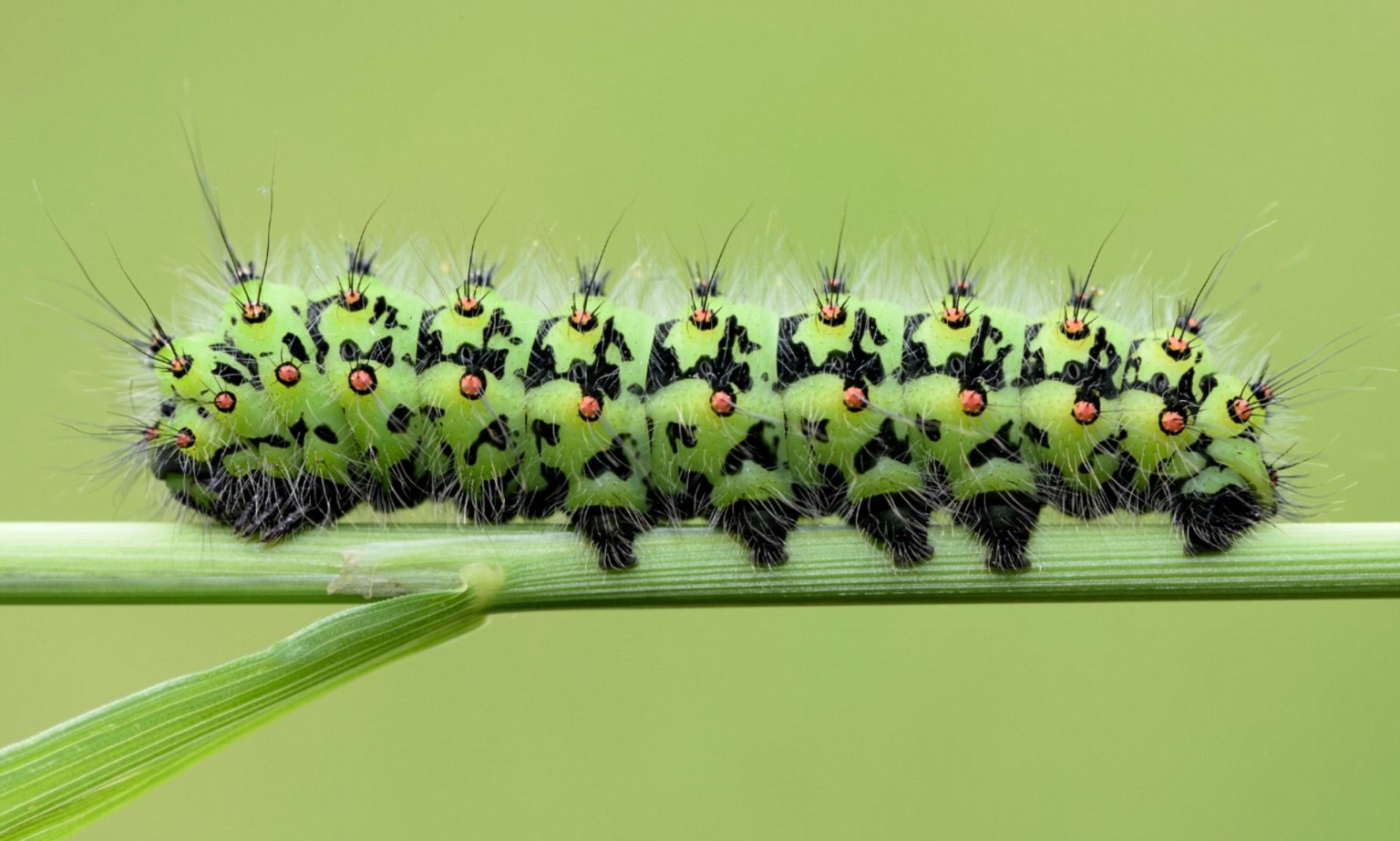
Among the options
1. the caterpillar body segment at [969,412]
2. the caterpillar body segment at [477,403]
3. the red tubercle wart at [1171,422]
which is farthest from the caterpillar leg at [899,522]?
the caterpillar body segment at [477,403]

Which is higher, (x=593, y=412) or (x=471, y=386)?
(x=471, y=386)

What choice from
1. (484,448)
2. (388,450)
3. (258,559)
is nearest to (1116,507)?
(484,448)

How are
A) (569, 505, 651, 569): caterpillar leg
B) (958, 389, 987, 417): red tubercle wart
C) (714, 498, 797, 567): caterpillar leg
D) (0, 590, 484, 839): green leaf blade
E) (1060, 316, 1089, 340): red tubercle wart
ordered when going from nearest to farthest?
(0, 590, 484, 839): green leaf blade
(569, 505, 651, 569): caterpillar leg
(714, 498, 797, 567): caterpillar leg
(958, 389, 987, 417): red tubercle wart
(1060, 316, 1089, 340): red tubercle wart

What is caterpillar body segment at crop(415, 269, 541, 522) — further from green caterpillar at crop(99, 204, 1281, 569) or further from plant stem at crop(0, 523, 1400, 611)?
plant stem at crop(0, 523, 1400, 611)

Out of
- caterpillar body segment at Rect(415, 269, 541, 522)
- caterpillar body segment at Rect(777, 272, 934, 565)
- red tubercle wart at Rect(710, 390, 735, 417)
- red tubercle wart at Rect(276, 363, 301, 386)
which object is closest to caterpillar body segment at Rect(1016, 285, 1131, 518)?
caterpillar body segment at Rect(777, 272, 934, 565)

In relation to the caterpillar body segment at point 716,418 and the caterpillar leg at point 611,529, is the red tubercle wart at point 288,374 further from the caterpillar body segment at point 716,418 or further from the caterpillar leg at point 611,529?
the caterpillar body segment at point 716,418

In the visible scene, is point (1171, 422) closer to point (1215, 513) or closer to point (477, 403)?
point (1215, 513)

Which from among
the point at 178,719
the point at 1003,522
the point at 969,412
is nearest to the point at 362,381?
the point at 178,719
